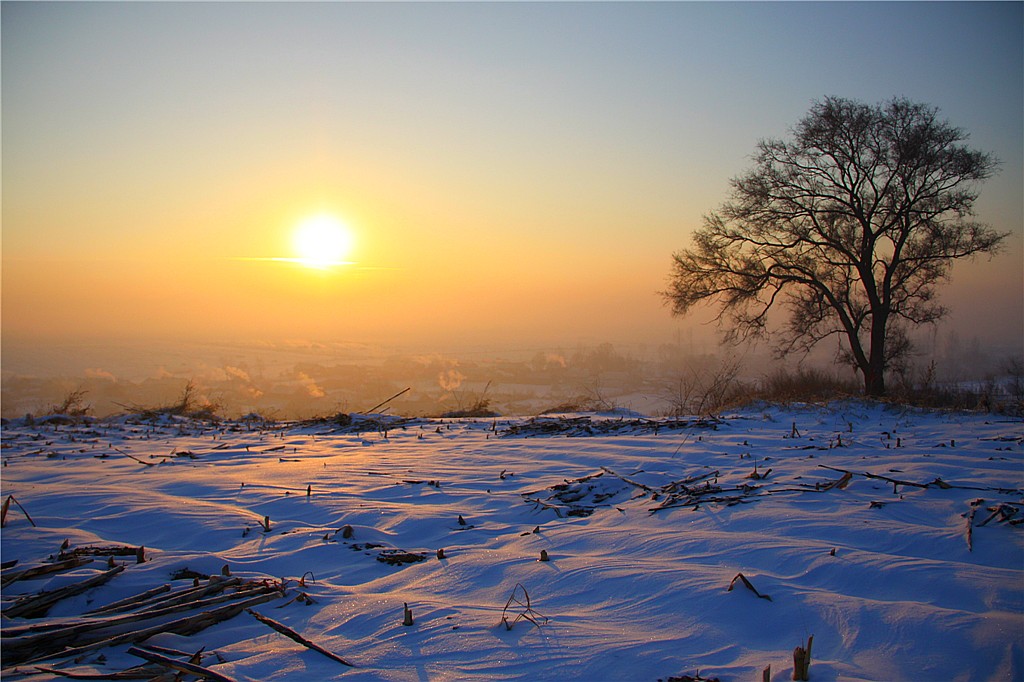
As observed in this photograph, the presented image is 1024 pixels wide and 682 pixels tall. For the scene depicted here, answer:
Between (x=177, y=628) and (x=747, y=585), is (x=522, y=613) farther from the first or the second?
(x=177, y=628)

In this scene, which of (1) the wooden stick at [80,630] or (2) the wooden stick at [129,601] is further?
(2) the wooden stick at [129,601]

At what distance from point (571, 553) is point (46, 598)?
9.82 feet

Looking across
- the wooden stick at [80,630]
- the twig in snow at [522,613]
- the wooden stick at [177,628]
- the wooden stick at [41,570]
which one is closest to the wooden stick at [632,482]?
the twig in snow at [522,613]

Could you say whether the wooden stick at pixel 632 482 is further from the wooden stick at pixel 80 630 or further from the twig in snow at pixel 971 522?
the wooden stick at pixel 80 630

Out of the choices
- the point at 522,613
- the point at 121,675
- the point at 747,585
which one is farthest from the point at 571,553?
the point at 121,675

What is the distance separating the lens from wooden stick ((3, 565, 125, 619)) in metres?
3.12

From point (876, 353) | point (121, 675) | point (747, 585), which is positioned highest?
point (876, 353)

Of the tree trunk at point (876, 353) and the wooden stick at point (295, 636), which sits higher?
the tree trunk at point (876, 353)

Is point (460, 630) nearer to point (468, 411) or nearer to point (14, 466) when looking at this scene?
point (14, 466)

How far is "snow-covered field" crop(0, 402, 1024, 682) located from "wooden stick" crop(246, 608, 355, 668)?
37 mm

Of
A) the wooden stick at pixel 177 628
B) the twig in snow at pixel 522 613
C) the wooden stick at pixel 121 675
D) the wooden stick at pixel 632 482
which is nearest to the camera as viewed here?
the wooden stick at pixel 121 675

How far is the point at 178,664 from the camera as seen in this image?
2.33m

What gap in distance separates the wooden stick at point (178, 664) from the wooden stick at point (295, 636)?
376mm

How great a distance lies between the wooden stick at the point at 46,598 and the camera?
3.12 meters
